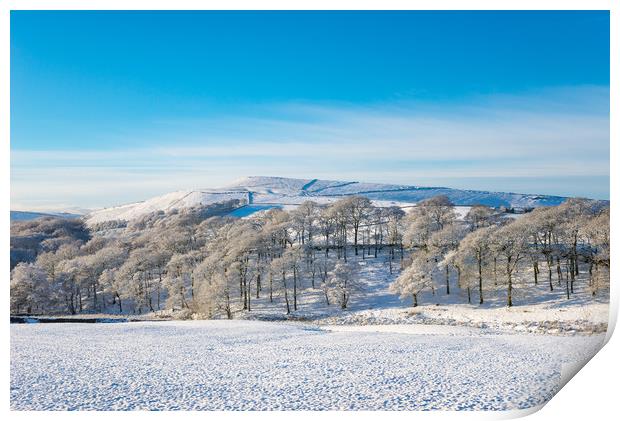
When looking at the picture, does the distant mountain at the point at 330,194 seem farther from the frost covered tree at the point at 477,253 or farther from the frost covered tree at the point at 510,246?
the frost covered tree at the point at 477,253

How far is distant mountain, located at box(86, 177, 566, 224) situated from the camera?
2203cm

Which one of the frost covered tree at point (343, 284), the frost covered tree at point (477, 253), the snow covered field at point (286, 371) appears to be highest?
the frost covered tree at point (477, 253)

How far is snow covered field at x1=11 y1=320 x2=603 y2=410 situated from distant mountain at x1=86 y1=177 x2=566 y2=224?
9.78 metres

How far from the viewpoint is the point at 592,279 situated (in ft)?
56.1

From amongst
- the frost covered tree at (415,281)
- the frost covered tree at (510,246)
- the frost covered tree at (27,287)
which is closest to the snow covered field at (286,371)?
the frost covered tree at (510,246)

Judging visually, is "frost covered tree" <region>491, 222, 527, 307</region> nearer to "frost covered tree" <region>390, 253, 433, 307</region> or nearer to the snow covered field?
"frost covered tree" <region>390, 253, 433, 307</region>

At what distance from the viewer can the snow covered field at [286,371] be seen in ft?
27.5

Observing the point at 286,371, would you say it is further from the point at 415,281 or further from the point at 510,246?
the point at 510,246

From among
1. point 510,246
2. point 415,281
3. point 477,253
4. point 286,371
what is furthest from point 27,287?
point 510,246

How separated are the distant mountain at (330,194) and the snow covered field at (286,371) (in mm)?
9783

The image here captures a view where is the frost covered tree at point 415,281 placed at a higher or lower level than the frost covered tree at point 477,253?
lower

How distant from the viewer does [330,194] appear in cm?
3117

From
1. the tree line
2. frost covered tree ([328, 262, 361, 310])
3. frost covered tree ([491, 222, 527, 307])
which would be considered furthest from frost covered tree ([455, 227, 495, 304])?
frost covered tree ([328, 262, 361, 310])
